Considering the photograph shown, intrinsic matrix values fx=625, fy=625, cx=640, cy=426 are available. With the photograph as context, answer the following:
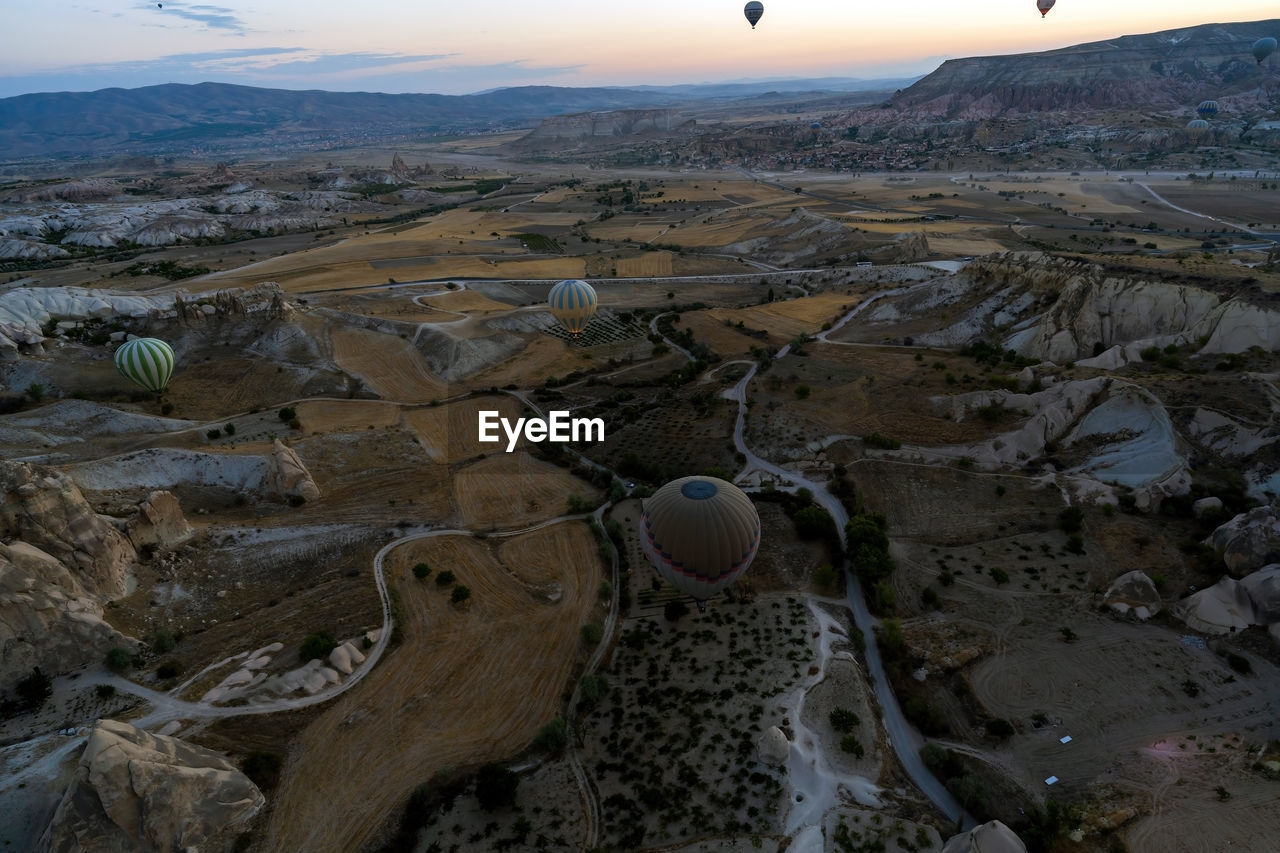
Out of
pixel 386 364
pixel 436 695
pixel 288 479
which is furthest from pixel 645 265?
pixel 436 695

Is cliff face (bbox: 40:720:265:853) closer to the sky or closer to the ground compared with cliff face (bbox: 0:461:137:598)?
closer to the ground

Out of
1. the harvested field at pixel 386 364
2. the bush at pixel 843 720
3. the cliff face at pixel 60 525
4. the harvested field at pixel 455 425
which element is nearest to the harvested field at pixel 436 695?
the bush at pixel 843 720

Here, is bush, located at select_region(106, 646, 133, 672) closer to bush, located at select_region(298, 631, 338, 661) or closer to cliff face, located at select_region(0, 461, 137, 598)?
cliff face, located at select_region(0, 461, 137, 598)

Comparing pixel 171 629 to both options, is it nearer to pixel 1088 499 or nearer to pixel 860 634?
pixel 860 634

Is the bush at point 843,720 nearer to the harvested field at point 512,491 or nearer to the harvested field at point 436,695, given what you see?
the harvested field at point 436,695

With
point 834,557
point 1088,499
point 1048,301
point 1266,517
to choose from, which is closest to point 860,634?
point 834,557

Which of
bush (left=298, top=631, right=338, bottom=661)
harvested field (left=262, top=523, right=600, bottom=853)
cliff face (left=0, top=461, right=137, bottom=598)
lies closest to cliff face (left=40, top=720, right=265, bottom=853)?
harvested field (left=262, top=523, right=600, bottom=853)

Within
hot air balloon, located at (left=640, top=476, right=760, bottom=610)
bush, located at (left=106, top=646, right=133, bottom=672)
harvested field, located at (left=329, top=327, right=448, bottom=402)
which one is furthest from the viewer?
harvested field, located at (left=329, top=327, right=448, bottom=402)
